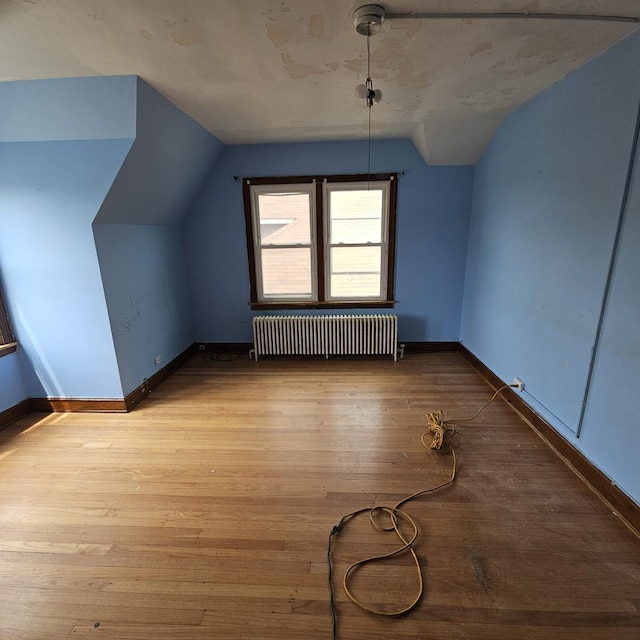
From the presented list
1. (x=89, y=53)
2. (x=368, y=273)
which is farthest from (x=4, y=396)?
(x=368, y=273)

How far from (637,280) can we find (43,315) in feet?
13.3

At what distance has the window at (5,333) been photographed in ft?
8.48

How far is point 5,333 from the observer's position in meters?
2.63

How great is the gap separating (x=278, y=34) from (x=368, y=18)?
49 cm

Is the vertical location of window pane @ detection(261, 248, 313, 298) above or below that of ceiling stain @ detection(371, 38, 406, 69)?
below

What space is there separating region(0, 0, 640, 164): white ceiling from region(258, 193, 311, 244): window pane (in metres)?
1.13

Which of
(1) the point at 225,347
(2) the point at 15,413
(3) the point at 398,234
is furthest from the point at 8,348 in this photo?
(3) the point at 398,234

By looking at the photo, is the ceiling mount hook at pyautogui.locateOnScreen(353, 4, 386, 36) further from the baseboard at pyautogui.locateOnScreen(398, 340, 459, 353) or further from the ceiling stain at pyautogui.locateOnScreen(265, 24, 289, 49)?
the baseboard at pyautogui.locateOnScreen(398, 340, 459, 353)

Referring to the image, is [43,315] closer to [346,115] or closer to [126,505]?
[126,505]

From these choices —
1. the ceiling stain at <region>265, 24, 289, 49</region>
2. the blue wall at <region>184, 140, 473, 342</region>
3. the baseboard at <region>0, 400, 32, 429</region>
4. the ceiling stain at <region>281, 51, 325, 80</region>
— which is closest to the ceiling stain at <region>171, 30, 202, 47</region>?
the ceiling stain at <region>265, 24, 289, 49</region>

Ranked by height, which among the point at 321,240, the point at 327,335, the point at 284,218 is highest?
the point at 284,218

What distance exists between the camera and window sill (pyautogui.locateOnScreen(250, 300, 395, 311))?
399 centimetres

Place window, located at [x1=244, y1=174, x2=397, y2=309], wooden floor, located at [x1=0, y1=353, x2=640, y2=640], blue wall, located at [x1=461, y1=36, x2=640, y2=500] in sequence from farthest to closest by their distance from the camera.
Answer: window, located at [x1=244, y1=174, x2=397, y2=309] → blue wall, located at [x1=461, y1=36, x2=640, y2=500] → wooden floor, located at [x1=0, y1=353, x2=640, y2=640]

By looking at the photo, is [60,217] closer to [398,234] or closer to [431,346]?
[398,234]
